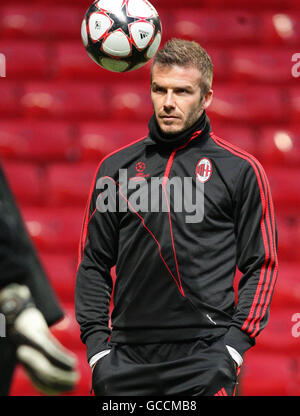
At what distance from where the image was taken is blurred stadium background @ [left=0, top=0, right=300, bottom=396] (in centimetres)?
365

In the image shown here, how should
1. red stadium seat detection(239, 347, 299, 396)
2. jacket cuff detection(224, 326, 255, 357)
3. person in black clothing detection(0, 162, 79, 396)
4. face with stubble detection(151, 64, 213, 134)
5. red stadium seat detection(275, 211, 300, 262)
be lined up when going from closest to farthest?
person in black clothing detection(0, 162, 79, 396), jacket cuff detection(224, 326, 255, 357), face with stubble detection(151, 64, 213, 134), red stadium seat detection(239, 347, 299, 396), red stadium seat detection(275, 211, 300, 262)

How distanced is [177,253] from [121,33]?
2.30ft

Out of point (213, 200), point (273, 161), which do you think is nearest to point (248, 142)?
point (273, 161)

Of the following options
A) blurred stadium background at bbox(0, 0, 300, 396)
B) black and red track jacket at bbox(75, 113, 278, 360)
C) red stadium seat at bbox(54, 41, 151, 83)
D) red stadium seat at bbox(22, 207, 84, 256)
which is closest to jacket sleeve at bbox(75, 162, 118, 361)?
black and red track jacket at bbox(75, 113, 278, 360)

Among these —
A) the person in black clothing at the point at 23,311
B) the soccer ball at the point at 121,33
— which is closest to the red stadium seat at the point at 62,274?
the soccer ball at the point at 121,33

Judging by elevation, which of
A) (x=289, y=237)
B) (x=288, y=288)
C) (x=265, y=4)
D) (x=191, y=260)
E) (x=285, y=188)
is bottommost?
(x=288, y=288)

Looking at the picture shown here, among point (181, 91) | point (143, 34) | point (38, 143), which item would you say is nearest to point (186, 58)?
point (181, 91)

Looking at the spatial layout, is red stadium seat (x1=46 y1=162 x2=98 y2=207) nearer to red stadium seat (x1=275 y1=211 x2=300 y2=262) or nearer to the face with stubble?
red stadium seat (x1=275 y1=211 x2=300 y2=262)

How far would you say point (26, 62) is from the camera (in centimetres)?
437

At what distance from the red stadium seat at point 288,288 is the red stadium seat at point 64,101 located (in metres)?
1.33

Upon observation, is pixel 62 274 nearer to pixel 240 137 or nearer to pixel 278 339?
pixel 278 339

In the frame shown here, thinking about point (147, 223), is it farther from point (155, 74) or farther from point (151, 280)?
point (155, 74)

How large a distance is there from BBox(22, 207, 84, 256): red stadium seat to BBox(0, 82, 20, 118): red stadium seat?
72 cm

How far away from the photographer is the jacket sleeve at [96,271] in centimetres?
198
